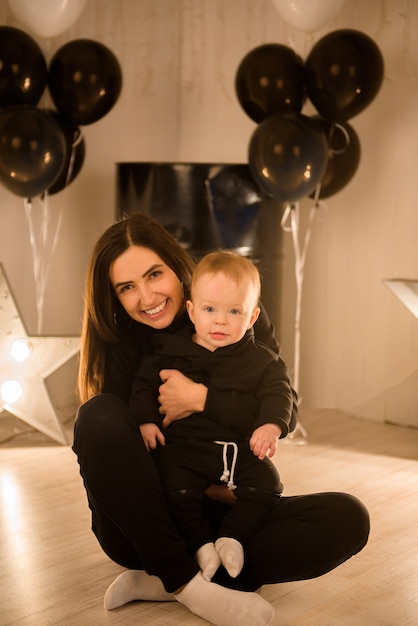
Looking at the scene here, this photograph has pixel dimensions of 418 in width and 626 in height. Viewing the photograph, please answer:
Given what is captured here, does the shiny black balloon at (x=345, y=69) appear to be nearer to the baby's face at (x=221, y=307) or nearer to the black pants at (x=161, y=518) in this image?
the baby's face at (x=221, y=307)

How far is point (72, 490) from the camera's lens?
292cm

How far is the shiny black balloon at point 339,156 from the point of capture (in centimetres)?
349

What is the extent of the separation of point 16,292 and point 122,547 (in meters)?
2.08

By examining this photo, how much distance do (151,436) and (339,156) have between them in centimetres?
188

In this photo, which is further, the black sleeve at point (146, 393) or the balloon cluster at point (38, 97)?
the balloon cluster at point (38, 97)

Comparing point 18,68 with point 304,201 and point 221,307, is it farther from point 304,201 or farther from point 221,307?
point 221,307

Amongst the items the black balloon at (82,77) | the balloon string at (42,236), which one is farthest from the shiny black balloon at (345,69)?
the balloon string at (42,236)

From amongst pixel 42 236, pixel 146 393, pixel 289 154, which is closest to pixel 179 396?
pixel 146 393

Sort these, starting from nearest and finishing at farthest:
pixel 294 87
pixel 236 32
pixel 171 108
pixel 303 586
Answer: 1. pixel 303 586
2. pixel 294 87
3. pixel 236 32
4. pixel 171 108

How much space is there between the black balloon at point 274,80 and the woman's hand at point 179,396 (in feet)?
5.27

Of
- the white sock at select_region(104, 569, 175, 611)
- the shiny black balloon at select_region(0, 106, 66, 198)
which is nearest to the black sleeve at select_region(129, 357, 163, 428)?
the white sock at select_region(104, 569, 175, 611)

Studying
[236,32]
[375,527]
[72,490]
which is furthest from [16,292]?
[375,527]

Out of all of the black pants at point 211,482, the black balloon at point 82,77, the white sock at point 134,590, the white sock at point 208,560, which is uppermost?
the black balloon at point 82,77

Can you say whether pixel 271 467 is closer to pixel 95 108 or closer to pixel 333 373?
pixel 95 108
